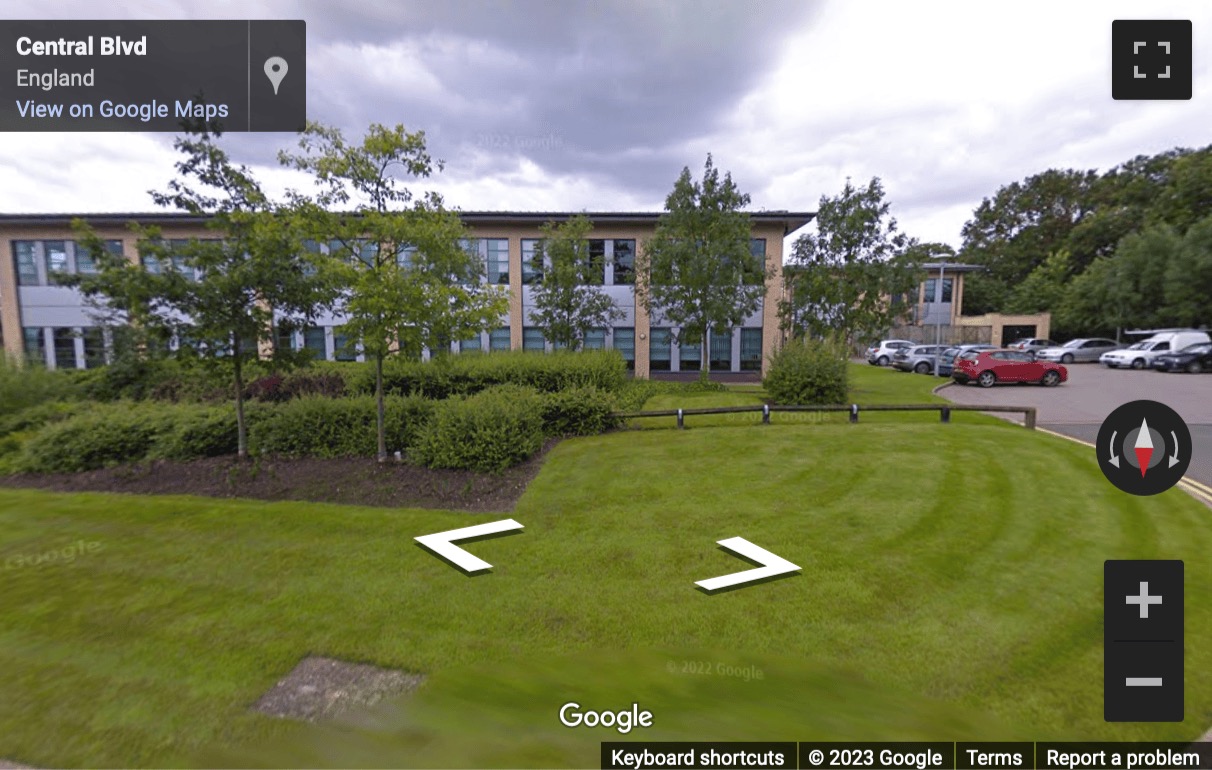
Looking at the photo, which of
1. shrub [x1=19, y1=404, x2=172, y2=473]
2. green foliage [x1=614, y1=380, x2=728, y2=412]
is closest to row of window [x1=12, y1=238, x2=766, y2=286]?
green foliage [x1=614, y1=380, x2=728, y2=412]

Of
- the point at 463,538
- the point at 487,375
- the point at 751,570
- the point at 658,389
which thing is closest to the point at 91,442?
the point at 487,375

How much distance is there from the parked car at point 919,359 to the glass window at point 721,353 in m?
11.3

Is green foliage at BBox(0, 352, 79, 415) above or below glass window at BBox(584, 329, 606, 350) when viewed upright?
below

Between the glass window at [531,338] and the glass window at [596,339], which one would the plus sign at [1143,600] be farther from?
the glass window at [531,338]

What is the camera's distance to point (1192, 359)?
26844 millimetres

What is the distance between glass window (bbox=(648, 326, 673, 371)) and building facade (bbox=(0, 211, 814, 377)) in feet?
0.17

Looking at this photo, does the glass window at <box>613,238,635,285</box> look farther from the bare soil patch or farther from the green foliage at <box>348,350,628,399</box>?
the bare soil patch

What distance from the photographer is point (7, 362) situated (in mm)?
12664

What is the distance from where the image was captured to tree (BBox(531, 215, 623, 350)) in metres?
18.8

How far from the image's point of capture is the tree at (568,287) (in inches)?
740

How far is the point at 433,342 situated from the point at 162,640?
208 inches

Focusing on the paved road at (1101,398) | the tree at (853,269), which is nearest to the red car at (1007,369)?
the paved road at (1101,398)

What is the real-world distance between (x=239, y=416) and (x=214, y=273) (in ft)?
8.69
